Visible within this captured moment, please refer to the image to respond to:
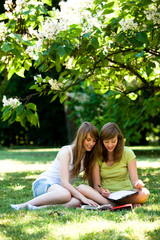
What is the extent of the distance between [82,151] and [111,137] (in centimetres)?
36

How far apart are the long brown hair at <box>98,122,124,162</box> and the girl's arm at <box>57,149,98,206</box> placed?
1.40 feet

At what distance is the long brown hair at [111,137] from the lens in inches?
174

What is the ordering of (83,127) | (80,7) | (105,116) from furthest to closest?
(105,116) → (80,7) → (83,127)

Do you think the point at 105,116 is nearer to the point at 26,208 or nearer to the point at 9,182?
the point at 9,182

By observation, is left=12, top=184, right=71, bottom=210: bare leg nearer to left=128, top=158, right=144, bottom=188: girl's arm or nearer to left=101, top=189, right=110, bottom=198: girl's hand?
left=101, top=189, right=110, bottom=198: girl's hand

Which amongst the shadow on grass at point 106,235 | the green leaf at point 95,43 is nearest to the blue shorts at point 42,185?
the shadow on grass at point 106,235

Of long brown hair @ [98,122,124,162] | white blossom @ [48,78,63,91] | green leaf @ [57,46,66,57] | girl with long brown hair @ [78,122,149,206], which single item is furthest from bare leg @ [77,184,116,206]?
white blossom @ [48,78,63,91]

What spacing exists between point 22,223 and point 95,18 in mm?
2592

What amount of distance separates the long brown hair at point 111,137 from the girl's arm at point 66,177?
16.8 inches

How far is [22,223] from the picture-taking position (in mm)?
3424

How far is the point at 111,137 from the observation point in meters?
4.41

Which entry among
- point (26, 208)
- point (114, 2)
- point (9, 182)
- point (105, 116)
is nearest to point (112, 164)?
point (26, 208)

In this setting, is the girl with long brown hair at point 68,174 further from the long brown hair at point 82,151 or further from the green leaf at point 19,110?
the green leaf at point 19,110

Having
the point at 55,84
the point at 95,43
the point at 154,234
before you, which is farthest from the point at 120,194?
the point at 55,84
